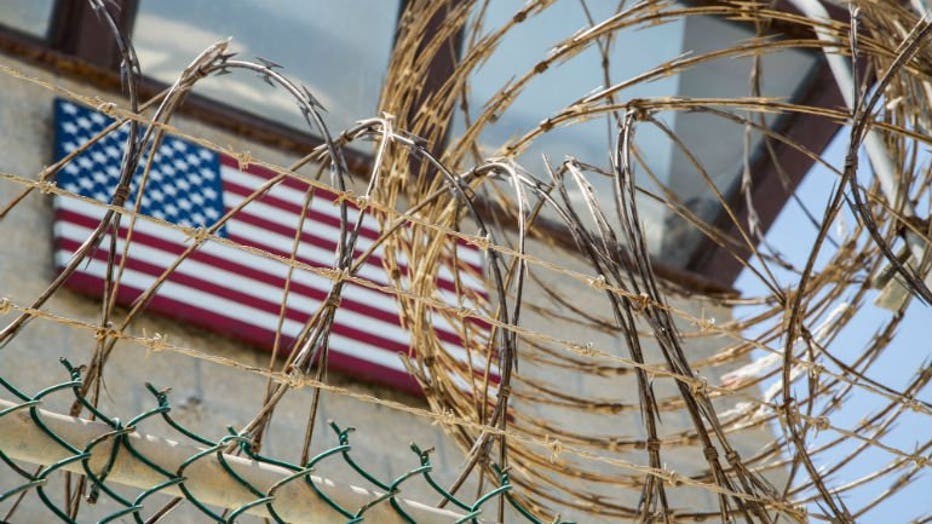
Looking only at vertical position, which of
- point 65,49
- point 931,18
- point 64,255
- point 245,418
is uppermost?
point 931,18

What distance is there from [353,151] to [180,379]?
1194 millimetres

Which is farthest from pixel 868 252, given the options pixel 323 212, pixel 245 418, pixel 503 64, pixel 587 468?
pixel 503 64

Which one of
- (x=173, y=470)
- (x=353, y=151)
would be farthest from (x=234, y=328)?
(x=173, y=470)

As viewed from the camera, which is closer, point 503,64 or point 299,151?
point 299,151

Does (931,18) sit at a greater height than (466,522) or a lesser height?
greater

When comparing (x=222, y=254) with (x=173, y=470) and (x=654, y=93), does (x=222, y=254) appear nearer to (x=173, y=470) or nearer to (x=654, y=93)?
Answer: (x=654, y=93)

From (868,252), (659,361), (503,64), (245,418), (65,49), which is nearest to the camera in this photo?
(868,252)

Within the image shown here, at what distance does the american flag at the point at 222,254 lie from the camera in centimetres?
379

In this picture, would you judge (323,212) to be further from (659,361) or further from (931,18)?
(931,18)

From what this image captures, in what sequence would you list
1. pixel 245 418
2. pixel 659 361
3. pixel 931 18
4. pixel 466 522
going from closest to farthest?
pixel 466 522
pixel 931 18
pixel 245 418
pixel 659 361

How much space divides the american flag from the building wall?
1.8 inches

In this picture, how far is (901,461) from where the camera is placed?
7.05 feet

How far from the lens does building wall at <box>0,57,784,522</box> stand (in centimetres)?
340

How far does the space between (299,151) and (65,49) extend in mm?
715
